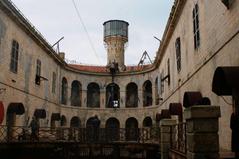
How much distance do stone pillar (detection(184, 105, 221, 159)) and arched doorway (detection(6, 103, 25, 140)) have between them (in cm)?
1309

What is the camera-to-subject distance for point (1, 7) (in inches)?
683

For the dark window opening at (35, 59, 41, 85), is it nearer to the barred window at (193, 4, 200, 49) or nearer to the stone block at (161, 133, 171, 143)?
the stone block at (161, 133, 171, 143)

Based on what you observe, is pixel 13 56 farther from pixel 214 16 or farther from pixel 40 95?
pixel 214 16

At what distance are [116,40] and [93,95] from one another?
6553mm

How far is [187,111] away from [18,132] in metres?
15.4

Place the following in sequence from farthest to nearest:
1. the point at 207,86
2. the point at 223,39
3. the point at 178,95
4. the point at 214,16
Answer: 1. the point at 178,95
2. the point at 207,86
3. the point at 214,16
4. the point at 223,39

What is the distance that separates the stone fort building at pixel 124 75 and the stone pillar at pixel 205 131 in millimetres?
790

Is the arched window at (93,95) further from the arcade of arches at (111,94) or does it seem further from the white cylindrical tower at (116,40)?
the white cylindrical tower at (116,40)

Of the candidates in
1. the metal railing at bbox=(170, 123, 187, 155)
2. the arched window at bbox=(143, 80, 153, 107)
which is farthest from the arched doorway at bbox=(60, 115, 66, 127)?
the metal railing at bbox=(170, 123, 187, 155)

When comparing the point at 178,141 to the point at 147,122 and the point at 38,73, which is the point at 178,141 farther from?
the point at 147,122

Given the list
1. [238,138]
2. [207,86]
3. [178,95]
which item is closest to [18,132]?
[178,95]

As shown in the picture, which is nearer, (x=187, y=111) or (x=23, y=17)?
(x=187, y=111)

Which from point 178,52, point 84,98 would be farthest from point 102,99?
point 178,52

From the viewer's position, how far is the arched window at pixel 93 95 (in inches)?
1362
